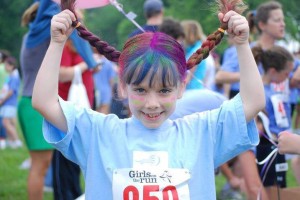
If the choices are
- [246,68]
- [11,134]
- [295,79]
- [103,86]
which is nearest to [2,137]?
[11,134]

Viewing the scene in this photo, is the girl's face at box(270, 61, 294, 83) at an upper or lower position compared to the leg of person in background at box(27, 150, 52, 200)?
upper

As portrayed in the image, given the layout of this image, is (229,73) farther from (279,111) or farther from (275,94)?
(279,111)

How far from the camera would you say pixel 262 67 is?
4.97 meters

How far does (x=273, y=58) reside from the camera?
4898 millimetres

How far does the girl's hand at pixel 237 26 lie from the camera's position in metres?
2.31

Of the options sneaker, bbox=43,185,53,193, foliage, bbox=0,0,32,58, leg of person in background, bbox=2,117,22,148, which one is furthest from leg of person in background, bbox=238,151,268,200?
foliage, bbox=0,0,32,58

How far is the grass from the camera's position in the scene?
650cm

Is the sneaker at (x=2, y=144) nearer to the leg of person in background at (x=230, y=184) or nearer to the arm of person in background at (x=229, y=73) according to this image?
the leg of person in background at (x=230, y=184)

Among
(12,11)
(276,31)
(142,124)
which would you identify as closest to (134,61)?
(142,124)

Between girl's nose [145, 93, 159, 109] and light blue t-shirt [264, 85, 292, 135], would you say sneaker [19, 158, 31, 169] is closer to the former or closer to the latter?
light blue t-shirt [264, 85, 292, 135]

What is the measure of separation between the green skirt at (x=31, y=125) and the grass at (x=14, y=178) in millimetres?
1621

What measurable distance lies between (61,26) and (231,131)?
2.55 ft

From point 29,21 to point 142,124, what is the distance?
2829 millimetres

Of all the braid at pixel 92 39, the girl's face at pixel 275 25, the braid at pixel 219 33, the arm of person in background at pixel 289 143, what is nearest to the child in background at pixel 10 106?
the girl's face at pixel 275 25
